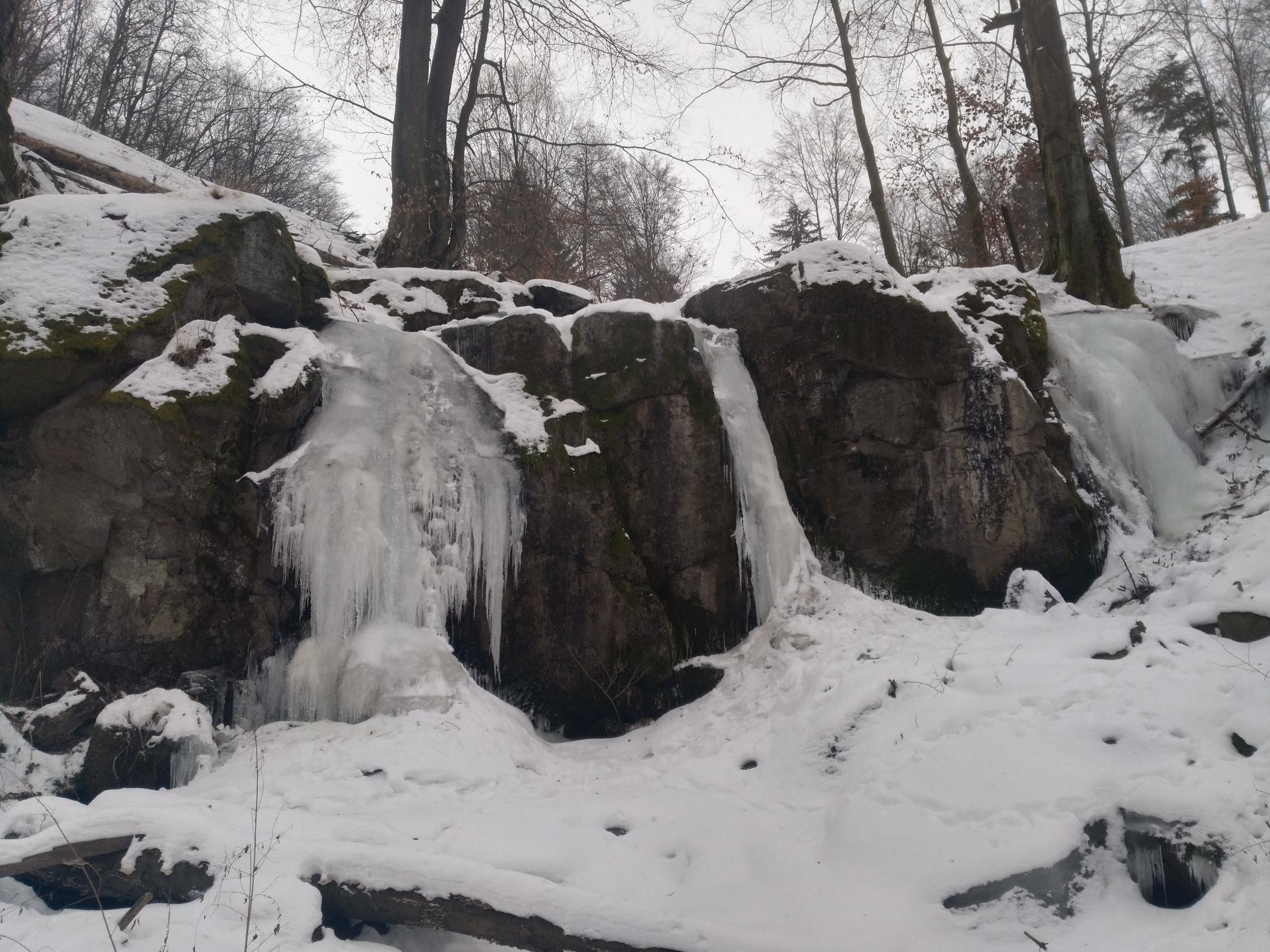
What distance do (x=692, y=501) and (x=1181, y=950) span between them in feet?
14.5

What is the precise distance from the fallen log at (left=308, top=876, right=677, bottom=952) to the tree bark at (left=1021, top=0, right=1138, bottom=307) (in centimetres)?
866

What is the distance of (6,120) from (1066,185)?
10.9 m

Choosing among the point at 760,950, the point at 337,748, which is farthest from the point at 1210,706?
the point at 337,748

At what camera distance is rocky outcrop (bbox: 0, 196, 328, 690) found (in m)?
4.95

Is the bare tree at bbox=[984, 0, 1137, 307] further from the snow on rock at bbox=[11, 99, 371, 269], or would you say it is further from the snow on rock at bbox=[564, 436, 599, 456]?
the snow on rock at bbox=[11, 99, 371, 269]

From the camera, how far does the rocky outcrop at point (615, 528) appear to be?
19.6ft

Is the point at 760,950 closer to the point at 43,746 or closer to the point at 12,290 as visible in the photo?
the point at 43,746

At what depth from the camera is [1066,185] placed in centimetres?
900

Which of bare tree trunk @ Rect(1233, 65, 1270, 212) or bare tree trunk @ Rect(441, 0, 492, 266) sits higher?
bare tree trunk @ Rect(1233, 65, 1270, 212)

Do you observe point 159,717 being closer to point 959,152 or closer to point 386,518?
point 386,518

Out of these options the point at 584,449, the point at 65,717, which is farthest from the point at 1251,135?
the point at 65,717

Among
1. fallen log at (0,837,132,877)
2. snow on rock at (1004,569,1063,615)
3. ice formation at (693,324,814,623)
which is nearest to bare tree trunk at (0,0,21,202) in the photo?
fallen log at (0,837,132,877)

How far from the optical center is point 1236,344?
7.43 metres

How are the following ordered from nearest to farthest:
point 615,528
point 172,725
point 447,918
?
point 447,918, point 172,725, point 615,528
